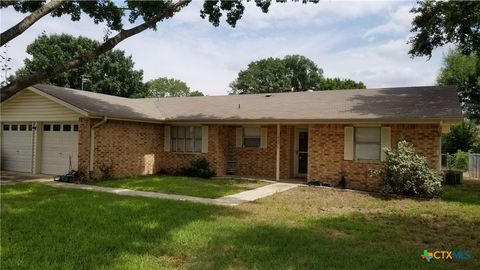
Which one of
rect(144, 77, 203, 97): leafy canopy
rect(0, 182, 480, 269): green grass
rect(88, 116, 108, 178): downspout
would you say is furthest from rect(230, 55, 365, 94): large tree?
rect(0, 182, 480, 269): green grass

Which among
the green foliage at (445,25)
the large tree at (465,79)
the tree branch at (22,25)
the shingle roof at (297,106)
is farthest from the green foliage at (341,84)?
the tree branch at (22,25)

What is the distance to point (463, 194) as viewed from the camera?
13086mm

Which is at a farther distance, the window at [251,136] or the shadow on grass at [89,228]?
the window at [251,136]

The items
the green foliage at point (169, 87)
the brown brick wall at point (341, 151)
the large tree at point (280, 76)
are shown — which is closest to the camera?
the brown brick wall at point (341, 151)

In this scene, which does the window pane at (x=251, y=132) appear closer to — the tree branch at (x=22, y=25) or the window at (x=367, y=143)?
the window at (x=367, y=143)

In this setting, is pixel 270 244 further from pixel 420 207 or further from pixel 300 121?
pixel 300 121

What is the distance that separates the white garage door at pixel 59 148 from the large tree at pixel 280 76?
3891 cm

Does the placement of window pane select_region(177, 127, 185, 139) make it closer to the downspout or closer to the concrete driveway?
the downspout

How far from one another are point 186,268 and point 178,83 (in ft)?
224

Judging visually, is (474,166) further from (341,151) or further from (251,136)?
(251,136)

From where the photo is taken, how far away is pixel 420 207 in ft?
34.2

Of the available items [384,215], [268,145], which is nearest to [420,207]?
[384,215]

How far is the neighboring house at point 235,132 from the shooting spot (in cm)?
1369

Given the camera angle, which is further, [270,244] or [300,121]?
[300,121]
